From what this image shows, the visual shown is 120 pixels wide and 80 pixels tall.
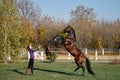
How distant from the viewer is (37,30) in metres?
52.5

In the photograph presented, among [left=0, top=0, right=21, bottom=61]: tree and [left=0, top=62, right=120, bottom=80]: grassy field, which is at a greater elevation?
[left=0, top=0, right=21, bottom=61]: tree

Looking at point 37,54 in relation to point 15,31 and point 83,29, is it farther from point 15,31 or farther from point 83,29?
point 83,29

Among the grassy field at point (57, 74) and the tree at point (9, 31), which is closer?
the grassy field at point (57, 74)

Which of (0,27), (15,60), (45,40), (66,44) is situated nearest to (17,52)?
(15,60)

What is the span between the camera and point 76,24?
2234 inches

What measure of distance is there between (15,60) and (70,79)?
47.3 ft

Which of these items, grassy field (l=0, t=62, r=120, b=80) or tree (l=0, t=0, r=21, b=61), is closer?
grassy field (l=0, t=62, r=120, b=80)

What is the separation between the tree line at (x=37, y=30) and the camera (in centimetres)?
2880

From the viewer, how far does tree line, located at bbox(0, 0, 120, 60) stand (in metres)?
28.8

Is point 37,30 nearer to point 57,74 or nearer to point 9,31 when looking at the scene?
point 9,31

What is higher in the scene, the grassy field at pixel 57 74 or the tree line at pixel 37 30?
the tree line at pixel 37 30

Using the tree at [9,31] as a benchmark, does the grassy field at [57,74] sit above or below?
below

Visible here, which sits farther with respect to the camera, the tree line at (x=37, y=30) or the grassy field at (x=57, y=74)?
the tree line at (x=37, y=30)

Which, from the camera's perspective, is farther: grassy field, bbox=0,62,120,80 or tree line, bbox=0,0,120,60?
tree line, bbox=0,0,120,60
